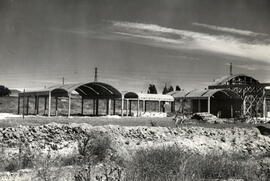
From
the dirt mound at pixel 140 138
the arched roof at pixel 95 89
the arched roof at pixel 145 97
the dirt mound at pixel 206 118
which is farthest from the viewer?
the arched roof at pixel 145 97

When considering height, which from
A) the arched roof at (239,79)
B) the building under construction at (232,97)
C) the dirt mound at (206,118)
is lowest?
the dirt mound at (206,118)

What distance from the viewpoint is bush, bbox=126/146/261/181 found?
322 inches

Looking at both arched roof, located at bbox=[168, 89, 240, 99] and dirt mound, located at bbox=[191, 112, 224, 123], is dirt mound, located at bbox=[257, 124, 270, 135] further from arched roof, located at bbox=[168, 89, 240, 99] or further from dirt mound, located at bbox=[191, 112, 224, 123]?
arched roof, located at bbox=[168, 89, 240, 99]

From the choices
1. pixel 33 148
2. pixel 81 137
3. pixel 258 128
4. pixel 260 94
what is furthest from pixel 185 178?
pixel 260 94

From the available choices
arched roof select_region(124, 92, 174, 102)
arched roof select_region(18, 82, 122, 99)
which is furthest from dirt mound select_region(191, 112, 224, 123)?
arched roof select_region(124, 92, 174, 102)

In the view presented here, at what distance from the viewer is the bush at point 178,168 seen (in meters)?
8.18

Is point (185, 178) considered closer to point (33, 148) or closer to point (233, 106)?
point (33, 148)

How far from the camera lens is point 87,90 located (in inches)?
1700

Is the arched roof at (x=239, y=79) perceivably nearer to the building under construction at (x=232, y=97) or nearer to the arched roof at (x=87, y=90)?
the building under construction at (x=232, y=97)

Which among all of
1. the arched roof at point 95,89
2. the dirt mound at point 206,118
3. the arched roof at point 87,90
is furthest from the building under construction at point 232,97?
the arched roof at point 87,90

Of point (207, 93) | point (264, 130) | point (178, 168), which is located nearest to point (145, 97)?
point (207, 93)

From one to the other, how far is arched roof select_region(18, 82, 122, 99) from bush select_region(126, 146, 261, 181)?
2465 centimetres

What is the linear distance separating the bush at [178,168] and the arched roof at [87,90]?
2465 centimetres

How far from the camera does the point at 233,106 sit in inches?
1829
